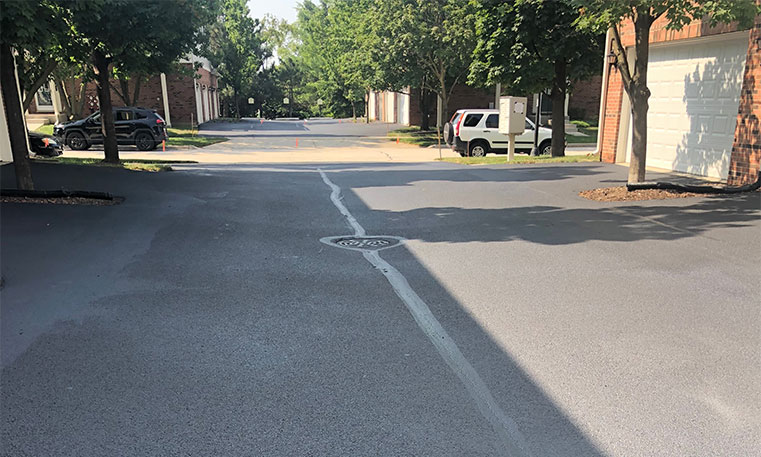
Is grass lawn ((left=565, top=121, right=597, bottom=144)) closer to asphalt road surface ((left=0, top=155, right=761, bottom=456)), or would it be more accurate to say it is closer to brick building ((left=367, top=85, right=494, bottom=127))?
brick building ((left=367, top=85, right=494, bottom=127))

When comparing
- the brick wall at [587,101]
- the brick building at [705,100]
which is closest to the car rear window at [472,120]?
the brick building at [705,100]

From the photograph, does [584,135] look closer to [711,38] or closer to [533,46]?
[533,46]

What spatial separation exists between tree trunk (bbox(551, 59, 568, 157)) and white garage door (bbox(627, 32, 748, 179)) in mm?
4836

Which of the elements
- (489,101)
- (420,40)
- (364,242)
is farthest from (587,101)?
(364,242)

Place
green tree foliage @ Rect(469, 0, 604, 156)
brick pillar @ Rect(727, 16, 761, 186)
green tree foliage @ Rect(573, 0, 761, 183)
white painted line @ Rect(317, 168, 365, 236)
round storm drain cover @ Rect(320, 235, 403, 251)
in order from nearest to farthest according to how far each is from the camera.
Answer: round storm drain cover @ Rect(320, 235, 403, 251), white painted line @ Rect(317, 168, 365, 236), green tree foliage @ Rect(573, 0, 761, 183), brick pillar @ Rect(727, 16, 761, 186), green tree foliage @ Rect(469, 0, 604, 156)

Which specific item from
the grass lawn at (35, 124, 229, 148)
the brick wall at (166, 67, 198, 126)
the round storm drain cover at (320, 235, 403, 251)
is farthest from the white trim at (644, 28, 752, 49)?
the brick wall at (166, 67, 198, 126)

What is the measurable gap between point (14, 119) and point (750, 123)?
13468mm

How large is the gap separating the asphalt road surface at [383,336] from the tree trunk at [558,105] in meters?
11.1

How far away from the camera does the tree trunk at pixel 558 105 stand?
62.0 feet

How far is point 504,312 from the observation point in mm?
4961

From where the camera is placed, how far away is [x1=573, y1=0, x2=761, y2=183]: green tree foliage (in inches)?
343

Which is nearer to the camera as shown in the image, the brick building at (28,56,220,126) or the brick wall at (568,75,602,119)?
the brick building at (28,56,220,126)

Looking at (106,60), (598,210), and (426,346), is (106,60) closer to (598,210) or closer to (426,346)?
(598,210)

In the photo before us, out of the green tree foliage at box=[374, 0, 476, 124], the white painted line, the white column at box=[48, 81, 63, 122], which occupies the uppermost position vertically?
the green tree foliage at box=[374, 0, 476, 124]
